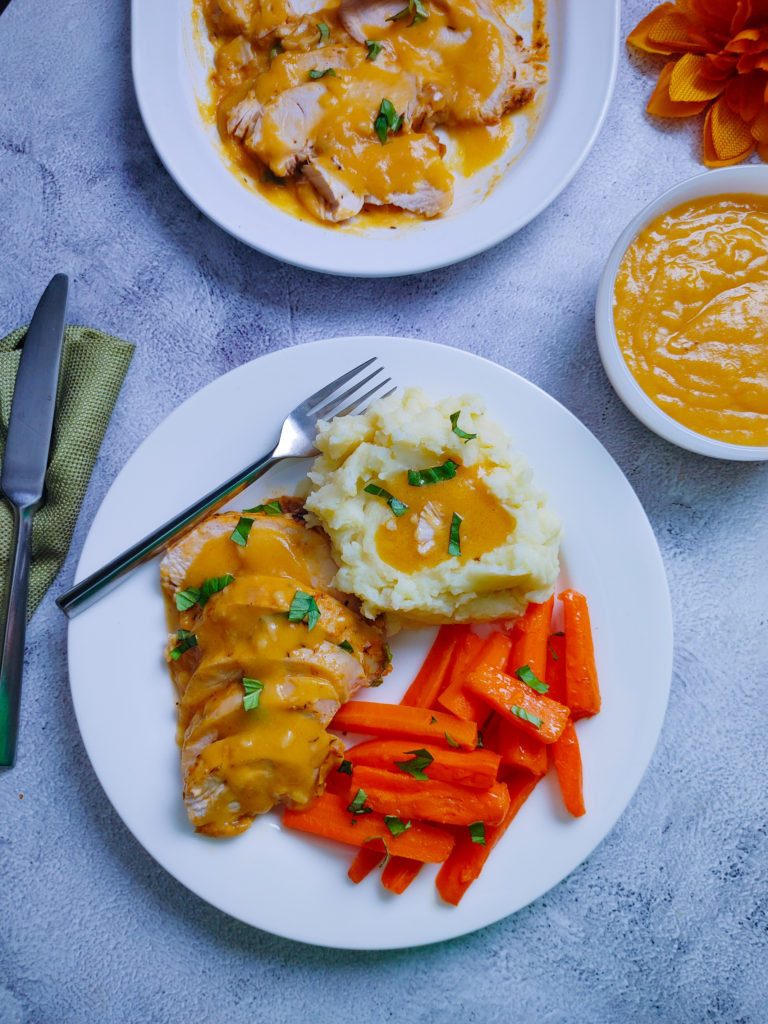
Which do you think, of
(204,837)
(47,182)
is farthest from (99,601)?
(47,182)

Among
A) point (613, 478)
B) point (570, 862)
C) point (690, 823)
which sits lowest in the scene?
point (690, 823)

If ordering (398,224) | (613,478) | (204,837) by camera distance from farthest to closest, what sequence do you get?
(398,224), (613,478), (204,837)

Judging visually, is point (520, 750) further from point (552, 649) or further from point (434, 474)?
point (434, 474)

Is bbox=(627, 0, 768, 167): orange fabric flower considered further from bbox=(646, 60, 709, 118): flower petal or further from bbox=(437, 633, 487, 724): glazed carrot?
bbox=(437, 633, 487, 724): glazed carrot

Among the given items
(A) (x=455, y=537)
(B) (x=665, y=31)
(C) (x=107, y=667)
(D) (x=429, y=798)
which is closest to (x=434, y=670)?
(D) (x=429, y=798)

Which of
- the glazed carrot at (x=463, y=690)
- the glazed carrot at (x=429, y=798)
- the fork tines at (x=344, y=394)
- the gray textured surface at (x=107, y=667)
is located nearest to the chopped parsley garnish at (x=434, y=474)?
the fork tines at (x=344, y=394)

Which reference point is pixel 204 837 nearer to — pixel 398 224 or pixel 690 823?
pixel 690 823

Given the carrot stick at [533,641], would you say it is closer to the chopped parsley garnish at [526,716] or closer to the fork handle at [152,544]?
the chopped parsley garnish at [526,716]
